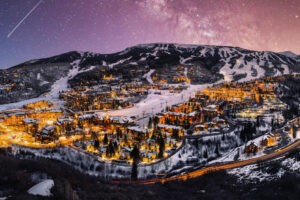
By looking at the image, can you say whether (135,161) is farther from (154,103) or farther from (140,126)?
(154,103)

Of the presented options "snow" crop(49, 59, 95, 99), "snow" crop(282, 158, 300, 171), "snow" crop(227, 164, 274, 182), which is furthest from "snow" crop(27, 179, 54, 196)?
"snow" crop(49, 59, 95, 99)

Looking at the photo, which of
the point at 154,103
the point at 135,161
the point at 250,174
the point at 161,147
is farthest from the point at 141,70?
the point at 250,174

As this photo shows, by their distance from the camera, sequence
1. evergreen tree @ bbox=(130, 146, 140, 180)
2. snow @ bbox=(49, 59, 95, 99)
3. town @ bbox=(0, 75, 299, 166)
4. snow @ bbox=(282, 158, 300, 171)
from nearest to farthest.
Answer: snow @ bbox=(282, 158, 300, 171)
evergreen tree @ bbox=(130, 146, 140, 180)
town @ bbox=(0, 75, 299, 166)
snow @ bbox=(49, 59, 95, 99)

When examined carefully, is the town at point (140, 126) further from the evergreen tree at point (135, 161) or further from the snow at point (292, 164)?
the snow at point (292, 164)

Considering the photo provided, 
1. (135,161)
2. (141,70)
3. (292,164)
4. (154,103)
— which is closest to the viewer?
(292,164)

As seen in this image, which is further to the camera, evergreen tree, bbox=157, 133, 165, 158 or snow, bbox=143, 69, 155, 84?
snow, bbox=143, 69, 155, 84

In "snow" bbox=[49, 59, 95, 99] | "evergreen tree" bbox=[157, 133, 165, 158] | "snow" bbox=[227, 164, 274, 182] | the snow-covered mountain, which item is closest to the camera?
"snow" bbox=[227, 164, 274, 182]

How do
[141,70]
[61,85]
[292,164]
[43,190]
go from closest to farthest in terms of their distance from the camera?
[43,190] → [292,164] → [61,85] → [141,70]

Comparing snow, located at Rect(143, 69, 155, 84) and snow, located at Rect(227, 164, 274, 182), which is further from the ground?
snow, located at Rect(143, 69, 155, 84)

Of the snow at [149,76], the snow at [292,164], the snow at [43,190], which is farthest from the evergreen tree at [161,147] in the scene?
the snow at [149,76]

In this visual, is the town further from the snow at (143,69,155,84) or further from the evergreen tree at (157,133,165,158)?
the snow at (143,69,155,84)

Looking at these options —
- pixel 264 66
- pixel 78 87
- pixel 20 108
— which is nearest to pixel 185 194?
pixel 20 108
